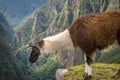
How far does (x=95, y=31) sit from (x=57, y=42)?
199 centimetres

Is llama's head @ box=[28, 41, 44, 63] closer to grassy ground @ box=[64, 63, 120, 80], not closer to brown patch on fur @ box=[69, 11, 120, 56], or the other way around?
brown patch on fur @ box=[69, 11, 120, 56]

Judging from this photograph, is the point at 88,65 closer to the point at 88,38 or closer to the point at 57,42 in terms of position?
the point at 88,38

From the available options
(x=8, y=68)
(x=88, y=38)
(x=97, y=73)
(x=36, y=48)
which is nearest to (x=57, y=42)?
(x=36, y=48)

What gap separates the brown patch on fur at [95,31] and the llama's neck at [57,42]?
297 millimetres

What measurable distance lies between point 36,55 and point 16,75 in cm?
14632

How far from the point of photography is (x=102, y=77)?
15.4 meters

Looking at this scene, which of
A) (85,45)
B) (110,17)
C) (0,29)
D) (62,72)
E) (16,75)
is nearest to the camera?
(85,45)

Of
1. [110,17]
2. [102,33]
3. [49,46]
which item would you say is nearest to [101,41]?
[102,33]

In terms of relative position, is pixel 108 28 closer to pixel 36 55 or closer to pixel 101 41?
pixel 101 41

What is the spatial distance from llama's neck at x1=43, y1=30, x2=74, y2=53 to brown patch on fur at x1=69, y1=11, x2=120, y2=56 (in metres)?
0.30

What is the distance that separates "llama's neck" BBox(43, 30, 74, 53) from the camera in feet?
48.2

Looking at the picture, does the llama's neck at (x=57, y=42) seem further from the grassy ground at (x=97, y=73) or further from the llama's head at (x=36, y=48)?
the grassy ground at (x=97, y=73)

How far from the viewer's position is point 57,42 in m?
14.8

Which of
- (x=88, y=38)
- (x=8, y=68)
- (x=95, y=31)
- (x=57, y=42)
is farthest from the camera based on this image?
(x=8, y=68)
